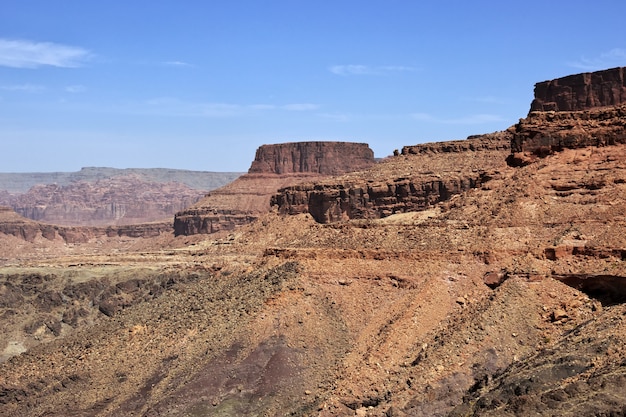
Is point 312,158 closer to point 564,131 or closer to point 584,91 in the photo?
point 584,91

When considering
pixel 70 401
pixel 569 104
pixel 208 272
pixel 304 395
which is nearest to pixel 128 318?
pixel 70 401

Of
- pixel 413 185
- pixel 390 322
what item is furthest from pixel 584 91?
pixel 390 322

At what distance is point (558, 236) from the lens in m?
41.7

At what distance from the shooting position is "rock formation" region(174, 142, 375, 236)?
14966cm

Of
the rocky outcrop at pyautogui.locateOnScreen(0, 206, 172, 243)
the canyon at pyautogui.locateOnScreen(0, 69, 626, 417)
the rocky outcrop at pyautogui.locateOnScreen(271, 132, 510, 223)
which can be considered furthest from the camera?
the rocky outcrop at pyautogui.locateOnScreen(0, 206, 172, 243)

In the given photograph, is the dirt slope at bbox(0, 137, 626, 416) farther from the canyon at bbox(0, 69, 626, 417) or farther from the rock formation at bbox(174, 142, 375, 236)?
the rock formation at bbox(174, 142, 375, 236)

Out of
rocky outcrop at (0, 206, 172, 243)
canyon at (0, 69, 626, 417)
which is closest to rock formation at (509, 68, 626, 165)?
canyon at (0, 69, 626, 417)

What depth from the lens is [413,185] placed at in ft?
300

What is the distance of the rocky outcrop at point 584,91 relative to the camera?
3625 inches

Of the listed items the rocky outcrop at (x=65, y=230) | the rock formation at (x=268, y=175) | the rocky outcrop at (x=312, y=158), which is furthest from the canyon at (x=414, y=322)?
the rocky outcrop at (x=65, y=230)

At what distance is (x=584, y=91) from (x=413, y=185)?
18.3 meters

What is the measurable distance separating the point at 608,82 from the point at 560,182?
5076 cm

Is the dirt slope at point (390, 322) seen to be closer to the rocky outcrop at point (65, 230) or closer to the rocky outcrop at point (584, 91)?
the rocky outcrop at point (584, 91)

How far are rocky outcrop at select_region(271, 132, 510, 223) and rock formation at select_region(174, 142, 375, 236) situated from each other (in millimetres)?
42922
